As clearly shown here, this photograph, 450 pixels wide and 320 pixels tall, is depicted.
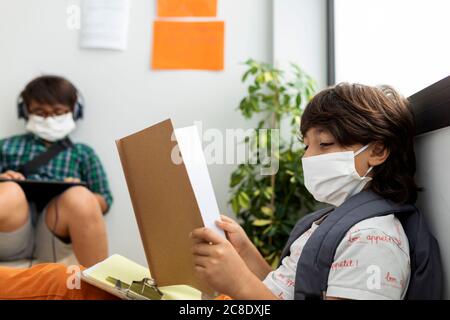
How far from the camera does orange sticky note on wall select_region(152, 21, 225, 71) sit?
6.67ft

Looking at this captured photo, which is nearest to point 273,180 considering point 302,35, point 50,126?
point 302,35

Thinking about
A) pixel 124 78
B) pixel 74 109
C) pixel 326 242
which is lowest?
pixel 326 242

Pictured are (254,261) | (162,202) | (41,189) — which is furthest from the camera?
(41,189)

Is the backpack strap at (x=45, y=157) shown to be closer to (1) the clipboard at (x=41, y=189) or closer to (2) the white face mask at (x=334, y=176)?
(1) the clipboard at (x=41, y=189)

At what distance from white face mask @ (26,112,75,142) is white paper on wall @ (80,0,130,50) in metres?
0.36

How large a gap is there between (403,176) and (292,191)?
991 mm

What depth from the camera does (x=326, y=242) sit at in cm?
71

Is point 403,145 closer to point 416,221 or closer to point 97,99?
point 416,221

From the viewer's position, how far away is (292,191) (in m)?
1.80

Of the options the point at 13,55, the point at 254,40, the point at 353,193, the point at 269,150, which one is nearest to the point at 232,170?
the point at 269,150

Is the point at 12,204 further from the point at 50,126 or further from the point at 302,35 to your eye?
the point at 302,35

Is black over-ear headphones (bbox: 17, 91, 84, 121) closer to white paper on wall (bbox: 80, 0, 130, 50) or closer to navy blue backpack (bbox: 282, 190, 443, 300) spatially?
white paper on wall (bbox: 80, 0, 130, 50)

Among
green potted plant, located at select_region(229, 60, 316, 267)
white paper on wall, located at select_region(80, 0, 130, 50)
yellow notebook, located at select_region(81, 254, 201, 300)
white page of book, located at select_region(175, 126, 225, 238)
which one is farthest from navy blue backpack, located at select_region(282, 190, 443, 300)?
white paper on wall, located at select_region(80, 0, 130, 50)

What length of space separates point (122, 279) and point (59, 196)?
3.14 feet
